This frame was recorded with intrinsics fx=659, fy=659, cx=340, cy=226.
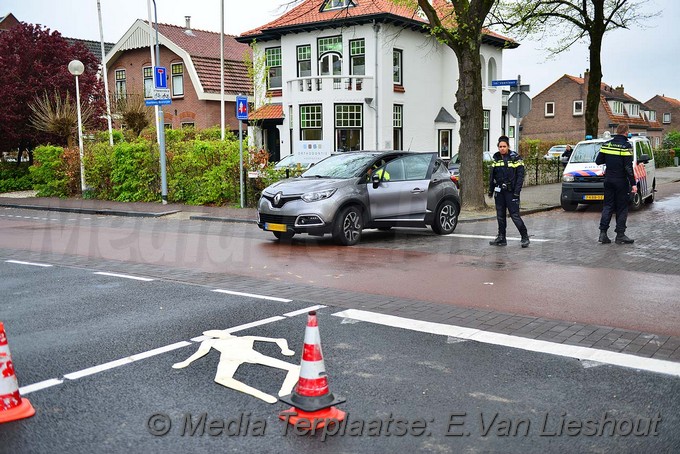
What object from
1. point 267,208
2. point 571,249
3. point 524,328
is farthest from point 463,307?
point 267,208

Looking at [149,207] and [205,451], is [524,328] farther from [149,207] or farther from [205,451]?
[149,207]

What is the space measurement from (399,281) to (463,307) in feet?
5.40

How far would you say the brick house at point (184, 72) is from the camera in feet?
124

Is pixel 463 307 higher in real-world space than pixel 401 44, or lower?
lower

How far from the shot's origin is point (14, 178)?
2919cm

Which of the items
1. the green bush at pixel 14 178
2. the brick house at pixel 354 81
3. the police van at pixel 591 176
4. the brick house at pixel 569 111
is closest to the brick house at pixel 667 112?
the brick house at pixel 569 111

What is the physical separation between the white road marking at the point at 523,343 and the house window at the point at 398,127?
26.6 meters

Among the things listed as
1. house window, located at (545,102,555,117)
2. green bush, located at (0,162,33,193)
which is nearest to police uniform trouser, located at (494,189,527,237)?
green bush, located at (0,162,33,193)

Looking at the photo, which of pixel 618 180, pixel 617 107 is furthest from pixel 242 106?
pixel 617 107

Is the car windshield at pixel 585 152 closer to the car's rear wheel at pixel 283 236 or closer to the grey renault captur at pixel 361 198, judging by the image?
the grey renault captur at pixel 361 198

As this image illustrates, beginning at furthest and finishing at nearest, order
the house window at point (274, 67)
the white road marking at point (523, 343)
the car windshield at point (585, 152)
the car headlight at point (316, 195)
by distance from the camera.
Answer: the house window at point (274, 67) → the car windshield at point (585, 152) → the car headlight at point (316, 195) → the white road marking at point (523, 343)

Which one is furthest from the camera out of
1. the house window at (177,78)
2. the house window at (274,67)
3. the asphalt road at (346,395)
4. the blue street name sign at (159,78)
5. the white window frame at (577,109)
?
the white window frame at (577,109)

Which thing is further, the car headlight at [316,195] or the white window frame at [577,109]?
the white window frame at [577,109]

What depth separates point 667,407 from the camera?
4426 millimetres
